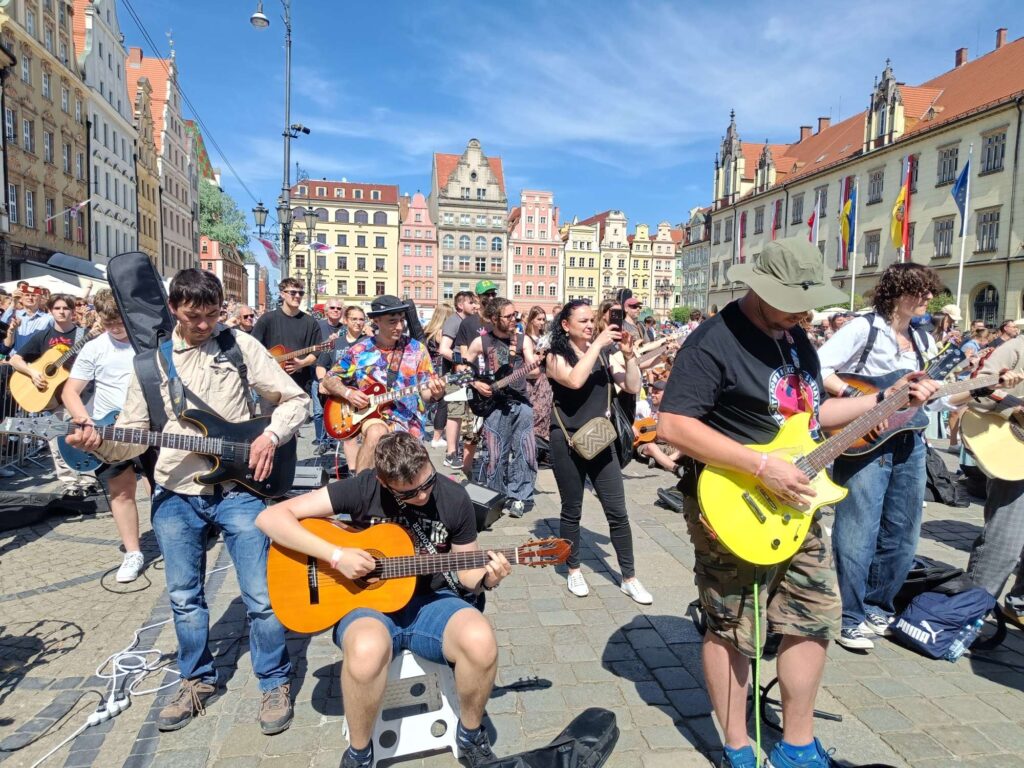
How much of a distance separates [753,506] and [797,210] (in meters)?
52.5

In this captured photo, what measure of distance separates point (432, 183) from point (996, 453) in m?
81.7

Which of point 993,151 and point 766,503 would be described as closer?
point 766,503

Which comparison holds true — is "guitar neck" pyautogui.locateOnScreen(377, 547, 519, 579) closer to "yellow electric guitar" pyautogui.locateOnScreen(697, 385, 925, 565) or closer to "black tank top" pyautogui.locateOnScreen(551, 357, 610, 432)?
"yellow electric guitar" pyautogui.locateOnScreen(697, 385, 925, 565)

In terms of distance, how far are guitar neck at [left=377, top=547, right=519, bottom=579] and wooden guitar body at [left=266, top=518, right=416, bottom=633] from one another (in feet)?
0.13

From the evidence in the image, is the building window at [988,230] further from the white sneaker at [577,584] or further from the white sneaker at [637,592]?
the white sneaker at [577,584]

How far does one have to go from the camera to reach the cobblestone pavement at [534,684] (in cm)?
284

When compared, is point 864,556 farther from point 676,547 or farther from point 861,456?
point 676,547

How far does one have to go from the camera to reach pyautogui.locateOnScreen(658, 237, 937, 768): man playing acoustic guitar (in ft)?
8.02

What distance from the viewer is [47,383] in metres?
6.89

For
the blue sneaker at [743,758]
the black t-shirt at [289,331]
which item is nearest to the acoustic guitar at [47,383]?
the black t-shirt at [289,331]

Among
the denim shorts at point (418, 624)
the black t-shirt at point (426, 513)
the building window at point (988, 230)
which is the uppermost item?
the building window at point (988, 230)

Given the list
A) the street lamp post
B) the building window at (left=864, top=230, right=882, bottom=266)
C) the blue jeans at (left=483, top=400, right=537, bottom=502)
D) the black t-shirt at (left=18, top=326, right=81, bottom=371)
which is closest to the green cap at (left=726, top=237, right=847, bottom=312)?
the blue jeans at (left=483, top=400, right=537, bottom=502)

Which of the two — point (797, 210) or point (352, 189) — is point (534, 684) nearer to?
point (797, 210)

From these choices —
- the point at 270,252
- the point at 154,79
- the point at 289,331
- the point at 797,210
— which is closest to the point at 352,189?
the point at 154,79
